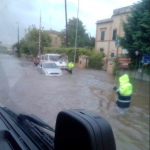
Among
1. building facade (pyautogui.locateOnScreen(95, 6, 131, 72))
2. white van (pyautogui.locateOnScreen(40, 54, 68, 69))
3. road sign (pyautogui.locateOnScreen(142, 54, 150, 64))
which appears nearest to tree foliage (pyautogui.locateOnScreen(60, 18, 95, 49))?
building facade (pyautogui.locateOnScreen(95, 6, 131, 72))

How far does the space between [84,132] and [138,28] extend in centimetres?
1563

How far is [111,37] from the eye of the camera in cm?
2670

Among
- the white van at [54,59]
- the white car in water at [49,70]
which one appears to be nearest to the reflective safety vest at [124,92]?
the white car in water at [49,70]

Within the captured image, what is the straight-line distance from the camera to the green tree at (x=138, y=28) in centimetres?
1420

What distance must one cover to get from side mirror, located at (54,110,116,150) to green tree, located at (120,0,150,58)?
14.2 metres

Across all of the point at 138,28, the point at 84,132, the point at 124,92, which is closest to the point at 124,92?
the point at 124,92

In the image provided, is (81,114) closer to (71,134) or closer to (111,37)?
(71,134)

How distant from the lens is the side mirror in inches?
40.1

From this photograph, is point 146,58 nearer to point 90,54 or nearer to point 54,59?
point 54,59

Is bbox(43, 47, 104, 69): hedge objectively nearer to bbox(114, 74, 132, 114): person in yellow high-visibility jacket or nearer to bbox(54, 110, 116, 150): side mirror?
bbox(114, 74, 132, 114): person in yellow high-visibility jacket

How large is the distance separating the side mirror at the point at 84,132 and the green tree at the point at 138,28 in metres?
14.2

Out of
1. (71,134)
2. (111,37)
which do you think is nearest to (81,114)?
(71,134)

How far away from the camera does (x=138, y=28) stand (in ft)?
49.9

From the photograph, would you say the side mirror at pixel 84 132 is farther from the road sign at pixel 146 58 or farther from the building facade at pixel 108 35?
the building facade at pixel 108 35
